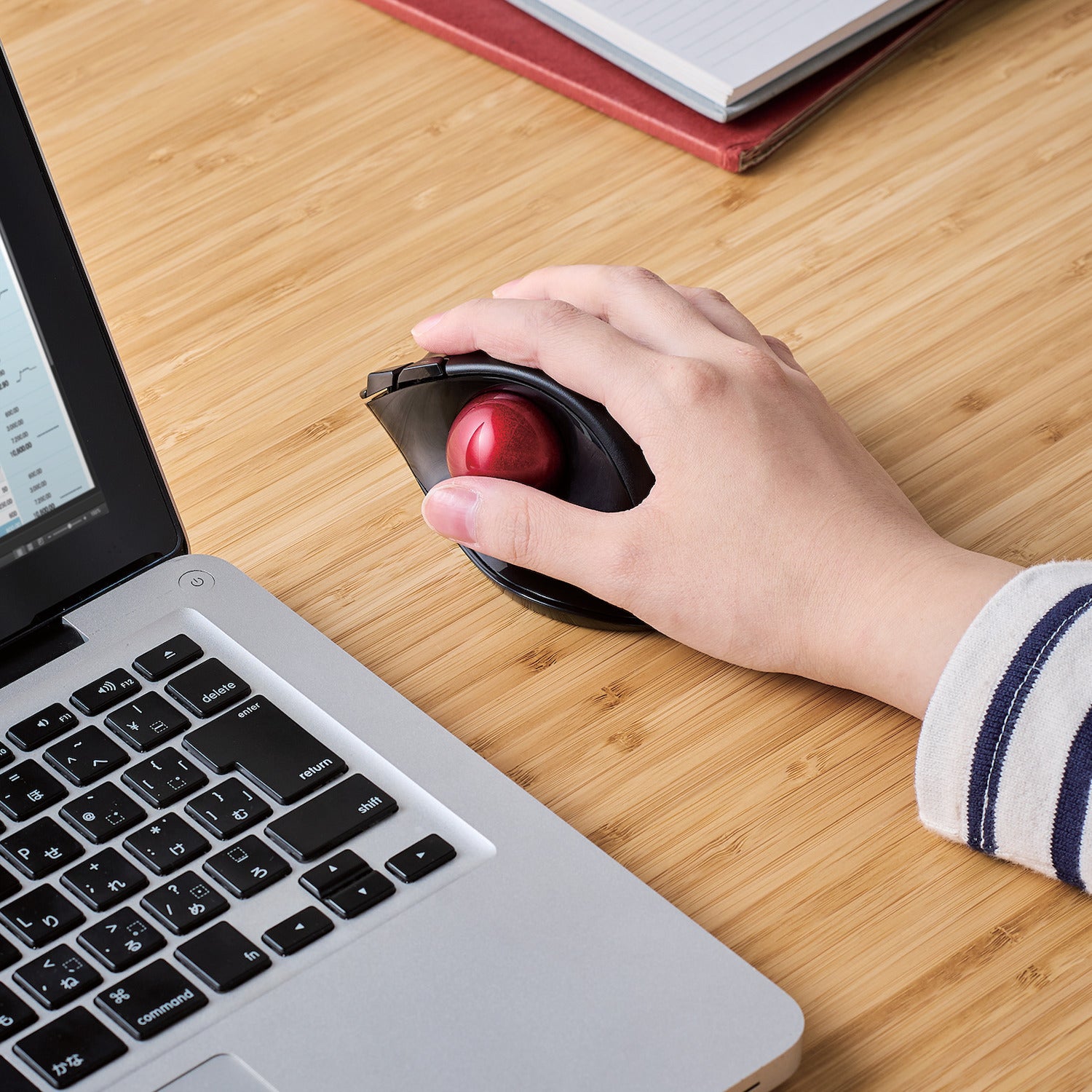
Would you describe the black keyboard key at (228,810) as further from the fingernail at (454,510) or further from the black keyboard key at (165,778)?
the fingernail at (454,510)

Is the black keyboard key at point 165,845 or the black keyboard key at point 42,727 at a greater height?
the black keyboard key at point 42,727

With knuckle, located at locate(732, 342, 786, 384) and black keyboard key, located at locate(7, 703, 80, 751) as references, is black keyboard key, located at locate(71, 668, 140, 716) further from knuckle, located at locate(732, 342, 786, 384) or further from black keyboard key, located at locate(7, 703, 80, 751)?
knuckle, located at locate(732, 342, 786, 384)

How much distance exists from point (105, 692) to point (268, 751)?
7 centimetres

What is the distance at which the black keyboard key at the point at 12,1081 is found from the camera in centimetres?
41

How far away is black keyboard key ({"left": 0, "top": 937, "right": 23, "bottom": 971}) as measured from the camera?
1.43ft

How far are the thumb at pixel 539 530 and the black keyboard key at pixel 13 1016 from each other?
25 cm

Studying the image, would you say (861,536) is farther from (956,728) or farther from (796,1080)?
(796,1080)

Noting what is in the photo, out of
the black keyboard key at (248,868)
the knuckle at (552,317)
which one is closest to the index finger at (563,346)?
the knuckle at (552,317)

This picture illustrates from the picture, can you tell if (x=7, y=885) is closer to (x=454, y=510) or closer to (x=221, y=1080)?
(x=221, y=1080)

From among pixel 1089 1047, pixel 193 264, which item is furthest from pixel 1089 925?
pixel 193 264

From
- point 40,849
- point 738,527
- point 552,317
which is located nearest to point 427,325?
point 552,317

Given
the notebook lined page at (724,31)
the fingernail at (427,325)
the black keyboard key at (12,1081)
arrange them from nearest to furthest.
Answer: the black keyboard key at (12,1081) < the fingernail at (427,325) < the notebook lined page at (724,31)

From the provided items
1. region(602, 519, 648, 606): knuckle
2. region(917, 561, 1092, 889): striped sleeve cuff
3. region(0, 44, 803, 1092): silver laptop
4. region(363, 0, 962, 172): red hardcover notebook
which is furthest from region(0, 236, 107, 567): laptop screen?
region(363, 0, 962, 172): red hardcover notebook

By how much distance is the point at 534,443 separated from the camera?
0.58m
